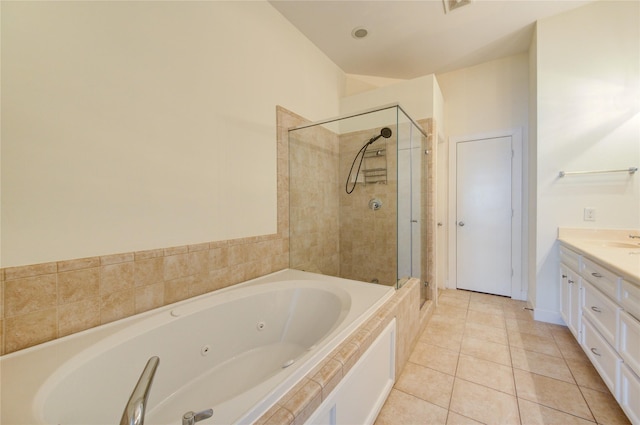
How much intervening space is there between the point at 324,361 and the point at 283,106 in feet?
6.56

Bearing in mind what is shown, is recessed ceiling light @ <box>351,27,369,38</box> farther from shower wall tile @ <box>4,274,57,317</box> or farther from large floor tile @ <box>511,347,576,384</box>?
large floor tile @ <box>511,347,576,384</box>

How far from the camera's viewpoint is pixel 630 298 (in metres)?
1.19

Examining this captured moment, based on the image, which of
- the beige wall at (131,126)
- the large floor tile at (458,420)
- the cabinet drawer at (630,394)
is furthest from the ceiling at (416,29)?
the large floor tile at (458,420)

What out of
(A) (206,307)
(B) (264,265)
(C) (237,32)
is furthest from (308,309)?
(C) (237,32)

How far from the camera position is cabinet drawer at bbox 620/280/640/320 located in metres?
1.13

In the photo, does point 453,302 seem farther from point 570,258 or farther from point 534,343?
point 570,258

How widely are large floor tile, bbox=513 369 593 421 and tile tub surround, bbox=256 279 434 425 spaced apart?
2.26 ft

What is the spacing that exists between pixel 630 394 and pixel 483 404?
633mm

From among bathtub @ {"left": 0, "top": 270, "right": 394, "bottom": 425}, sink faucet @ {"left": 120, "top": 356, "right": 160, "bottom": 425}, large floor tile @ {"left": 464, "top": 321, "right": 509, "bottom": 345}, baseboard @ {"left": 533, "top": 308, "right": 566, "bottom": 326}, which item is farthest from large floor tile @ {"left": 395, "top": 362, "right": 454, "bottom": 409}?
sink faucet @ {"left": 120, "top": 356, "right": 160, "bottom": 425}

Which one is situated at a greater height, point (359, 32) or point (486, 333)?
point (359, 32)

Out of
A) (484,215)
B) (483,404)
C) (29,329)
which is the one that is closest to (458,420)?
(483,404)

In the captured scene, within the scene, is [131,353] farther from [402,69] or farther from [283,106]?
[402,69]

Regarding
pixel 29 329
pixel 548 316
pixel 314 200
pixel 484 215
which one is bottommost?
pixel 548 316

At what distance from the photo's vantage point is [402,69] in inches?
120
